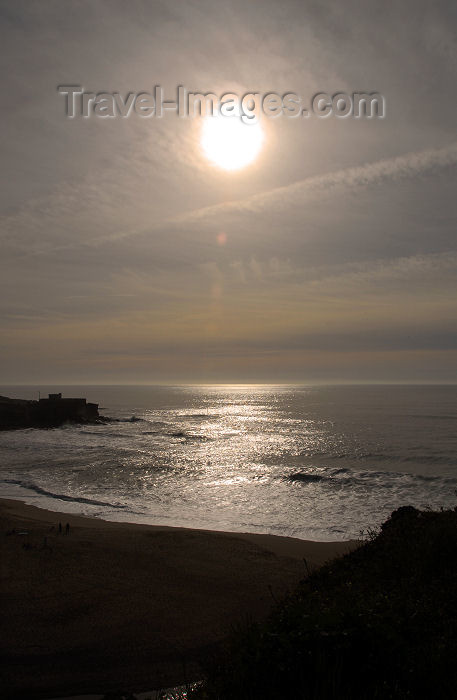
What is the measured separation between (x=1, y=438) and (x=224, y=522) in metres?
38.8

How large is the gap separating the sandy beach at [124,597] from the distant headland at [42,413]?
50177 mm

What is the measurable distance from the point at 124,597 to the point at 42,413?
197 feet

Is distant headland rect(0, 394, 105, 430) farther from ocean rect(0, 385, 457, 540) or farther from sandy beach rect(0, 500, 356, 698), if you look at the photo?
sandy beach rect(0, 500, 356, 698)

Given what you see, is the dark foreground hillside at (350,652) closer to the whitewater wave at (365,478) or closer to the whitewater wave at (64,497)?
the whitewater wave at (64,497)

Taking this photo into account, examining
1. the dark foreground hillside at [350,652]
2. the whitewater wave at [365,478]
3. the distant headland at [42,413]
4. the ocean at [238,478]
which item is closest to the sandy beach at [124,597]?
the dark foreground hillside at [350,652]

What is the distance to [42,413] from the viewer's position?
217ft

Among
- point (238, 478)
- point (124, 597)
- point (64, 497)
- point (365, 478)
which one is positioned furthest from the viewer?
point (238, 478)

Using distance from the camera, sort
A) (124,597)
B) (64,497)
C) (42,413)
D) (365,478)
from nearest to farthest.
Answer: (124,597)
(64,497)
(365,478)
(42,413)

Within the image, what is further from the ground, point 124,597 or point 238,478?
point 124,597

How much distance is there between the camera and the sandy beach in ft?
26.6

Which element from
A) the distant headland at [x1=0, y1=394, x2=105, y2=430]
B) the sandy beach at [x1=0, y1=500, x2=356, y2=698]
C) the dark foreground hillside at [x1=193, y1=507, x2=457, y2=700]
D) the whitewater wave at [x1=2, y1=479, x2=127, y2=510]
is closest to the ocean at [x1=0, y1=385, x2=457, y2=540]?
the whitewater wave at [x1=2, y1=479, x2=127, y2=510]

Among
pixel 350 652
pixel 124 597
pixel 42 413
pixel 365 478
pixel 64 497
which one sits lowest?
pixel 365 478

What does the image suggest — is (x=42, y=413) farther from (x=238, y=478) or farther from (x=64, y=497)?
(x=64, y=497)

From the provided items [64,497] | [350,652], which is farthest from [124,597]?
[64,497]
